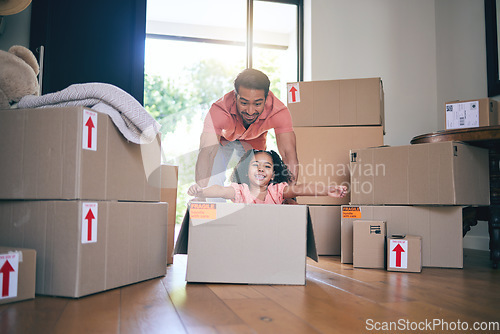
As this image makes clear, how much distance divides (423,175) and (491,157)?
402mm

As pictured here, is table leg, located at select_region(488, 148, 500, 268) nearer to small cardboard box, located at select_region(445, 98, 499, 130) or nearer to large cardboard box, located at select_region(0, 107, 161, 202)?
small cardboard box, located at select_region(445, 98, 499, 130)

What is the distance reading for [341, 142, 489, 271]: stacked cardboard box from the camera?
1.92m

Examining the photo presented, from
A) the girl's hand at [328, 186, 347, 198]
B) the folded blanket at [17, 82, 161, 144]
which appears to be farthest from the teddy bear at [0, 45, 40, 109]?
the girl's hand at [328, 186, 347, 198]

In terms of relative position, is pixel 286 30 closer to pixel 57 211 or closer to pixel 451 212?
pixel 451 212

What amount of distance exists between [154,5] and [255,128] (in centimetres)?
147

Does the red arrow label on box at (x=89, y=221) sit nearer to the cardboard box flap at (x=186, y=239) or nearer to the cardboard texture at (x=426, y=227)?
the cardboard box flap at (x=186, y=239)

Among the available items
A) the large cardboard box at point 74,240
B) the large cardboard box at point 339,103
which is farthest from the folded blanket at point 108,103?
the large cardboard box at point 339,103

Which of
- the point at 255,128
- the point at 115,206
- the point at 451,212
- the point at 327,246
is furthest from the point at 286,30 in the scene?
the point at 115,206

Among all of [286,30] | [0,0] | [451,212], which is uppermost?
[286,30]

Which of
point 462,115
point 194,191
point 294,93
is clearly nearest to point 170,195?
point 194,191

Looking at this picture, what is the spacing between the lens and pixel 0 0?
1578 mm

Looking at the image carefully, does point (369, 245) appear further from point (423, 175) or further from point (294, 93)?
point (294, 93)

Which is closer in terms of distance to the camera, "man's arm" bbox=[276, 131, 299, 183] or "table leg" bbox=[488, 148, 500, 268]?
"table leg" bbox=[488, 148, 500, 268]

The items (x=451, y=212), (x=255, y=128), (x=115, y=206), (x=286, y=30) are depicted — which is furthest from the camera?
(x=286, y=30)
